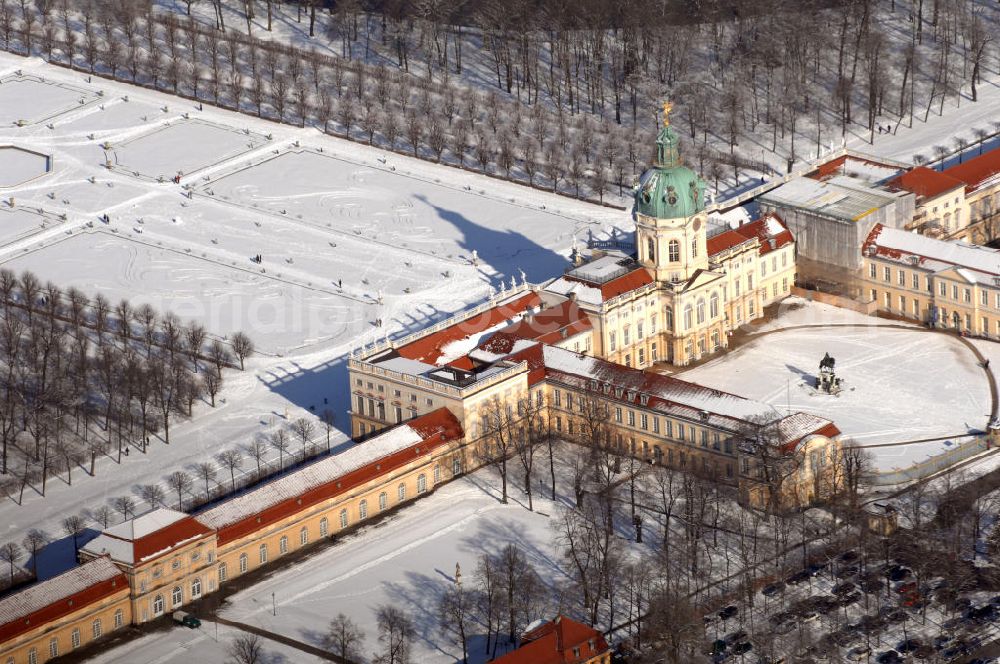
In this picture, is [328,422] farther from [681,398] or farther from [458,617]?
[458,617]

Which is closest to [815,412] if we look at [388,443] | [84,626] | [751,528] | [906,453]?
[906,453]

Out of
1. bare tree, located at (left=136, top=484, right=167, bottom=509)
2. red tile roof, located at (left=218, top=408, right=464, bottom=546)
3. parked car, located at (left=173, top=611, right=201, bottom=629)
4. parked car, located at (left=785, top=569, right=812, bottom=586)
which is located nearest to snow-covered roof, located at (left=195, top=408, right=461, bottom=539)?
red tile roof, located at (left=218, top=408, right=464, bottom=546)

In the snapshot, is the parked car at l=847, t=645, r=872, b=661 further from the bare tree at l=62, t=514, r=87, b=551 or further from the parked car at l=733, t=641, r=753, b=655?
the bare tree at l=62, t=514, r=87, b=551

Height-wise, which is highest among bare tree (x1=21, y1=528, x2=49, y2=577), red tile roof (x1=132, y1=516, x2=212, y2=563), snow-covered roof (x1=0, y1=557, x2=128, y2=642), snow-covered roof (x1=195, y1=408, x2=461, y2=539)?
red tile roof (x1=132, y1=516, x2=212, y2=563)

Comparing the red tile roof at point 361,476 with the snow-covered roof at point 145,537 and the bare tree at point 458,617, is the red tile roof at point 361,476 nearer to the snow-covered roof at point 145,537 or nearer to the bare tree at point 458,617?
the snow-covered roof at point 145,537

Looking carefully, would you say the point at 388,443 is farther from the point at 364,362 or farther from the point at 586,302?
the point at 586,302
